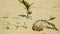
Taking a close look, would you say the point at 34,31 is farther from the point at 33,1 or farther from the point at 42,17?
the point at 33,1

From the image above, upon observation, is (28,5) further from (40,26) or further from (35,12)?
(40,26)

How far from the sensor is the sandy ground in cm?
105

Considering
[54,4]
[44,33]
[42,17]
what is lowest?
[44,33]

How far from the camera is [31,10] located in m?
1.08

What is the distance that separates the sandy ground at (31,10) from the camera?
3.44ft

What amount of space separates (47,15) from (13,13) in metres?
0.30

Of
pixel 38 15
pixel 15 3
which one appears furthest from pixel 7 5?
pixel 38 15

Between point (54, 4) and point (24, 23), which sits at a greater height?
point (54, 4)

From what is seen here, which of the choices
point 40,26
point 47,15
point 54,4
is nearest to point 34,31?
point 40,26

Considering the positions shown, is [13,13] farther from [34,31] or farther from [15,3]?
[34,31]

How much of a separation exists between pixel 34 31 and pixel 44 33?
0.28 feet

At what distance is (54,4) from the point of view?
1.07 meters

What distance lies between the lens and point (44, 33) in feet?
3.38

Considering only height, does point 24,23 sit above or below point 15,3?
below
